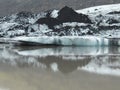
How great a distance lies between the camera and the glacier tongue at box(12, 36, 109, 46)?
10.6m

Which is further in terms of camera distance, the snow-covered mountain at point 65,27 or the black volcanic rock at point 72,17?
the black volcanic rock at point 72,17

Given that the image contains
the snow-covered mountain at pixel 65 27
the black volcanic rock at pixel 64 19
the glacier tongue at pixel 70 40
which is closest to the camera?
the glacier tongue at pixel 70 40

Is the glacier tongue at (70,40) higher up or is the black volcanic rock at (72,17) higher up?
the black volcanic rock at (72,17)

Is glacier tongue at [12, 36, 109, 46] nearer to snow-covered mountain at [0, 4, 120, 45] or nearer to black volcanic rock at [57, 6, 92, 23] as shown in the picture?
snow-covered mountain at [0, 4, 120, 45]

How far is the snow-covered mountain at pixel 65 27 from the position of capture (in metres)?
11.1

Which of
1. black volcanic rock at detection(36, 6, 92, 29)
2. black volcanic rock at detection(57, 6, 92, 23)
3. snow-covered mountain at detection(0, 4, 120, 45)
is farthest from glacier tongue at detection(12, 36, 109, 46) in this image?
black volcanic rock at detection(57, 6, 92, 23)

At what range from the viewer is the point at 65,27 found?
11.9 m

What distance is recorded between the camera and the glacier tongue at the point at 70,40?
34.9 feet

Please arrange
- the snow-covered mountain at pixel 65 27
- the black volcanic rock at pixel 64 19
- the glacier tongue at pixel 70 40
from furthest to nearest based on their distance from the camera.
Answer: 1. the black volcanic rock at pixel 64 19
2. the snow-covered mountain at pixel 65 27
3. the glacier tongue at pixel 70 40

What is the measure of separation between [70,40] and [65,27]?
112 centimetres

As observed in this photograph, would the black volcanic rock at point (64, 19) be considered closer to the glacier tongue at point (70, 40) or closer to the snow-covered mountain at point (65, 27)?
the snow-covered mountain at point (65, 27)

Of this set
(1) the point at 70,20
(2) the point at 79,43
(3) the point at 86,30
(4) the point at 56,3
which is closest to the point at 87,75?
(2) the point at 79,43

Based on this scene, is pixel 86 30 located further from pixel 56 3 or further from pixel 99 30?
pixel 56 3

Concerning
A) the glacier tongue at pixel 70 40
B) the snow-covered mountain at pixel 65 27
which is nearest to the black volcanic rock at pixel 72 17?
the snow-covered mountain at pixel 65 27
